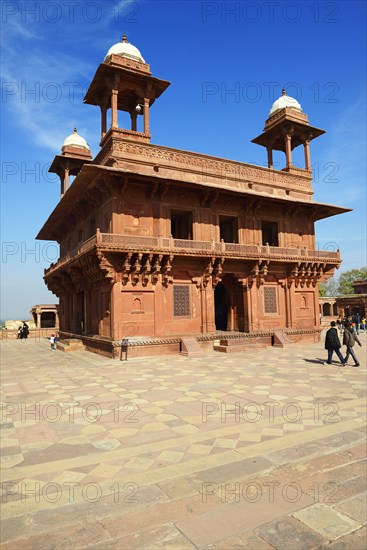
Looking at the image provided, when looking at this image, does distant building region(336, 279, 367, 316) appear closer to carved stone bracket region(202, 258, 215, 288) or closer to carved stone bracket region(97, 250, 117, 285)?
carved stone bracket region(202, 258, 215, 288)

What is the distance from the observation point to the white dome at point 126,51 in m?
17.3

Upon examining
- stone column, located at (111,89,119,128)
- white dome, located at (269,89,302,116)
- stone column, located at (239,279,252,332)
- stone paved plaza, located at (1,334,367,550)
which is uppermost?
white dome, located at (269,89,302,116)

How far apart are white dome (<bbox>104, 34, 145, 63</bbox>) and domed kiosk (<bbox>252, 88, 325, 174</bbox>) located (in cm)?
841

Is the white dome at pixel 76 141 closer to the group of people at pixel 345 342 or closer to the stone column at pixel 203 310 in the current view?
the stone column at pixel 203 310

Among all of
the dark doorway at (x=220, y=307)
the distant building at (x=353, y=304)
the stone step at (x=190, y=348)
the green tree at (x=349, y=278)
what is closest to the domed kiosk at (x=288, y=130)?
the dark doorway at (x=220, y=307)

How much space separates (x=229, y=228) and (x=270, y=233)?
2730 mm

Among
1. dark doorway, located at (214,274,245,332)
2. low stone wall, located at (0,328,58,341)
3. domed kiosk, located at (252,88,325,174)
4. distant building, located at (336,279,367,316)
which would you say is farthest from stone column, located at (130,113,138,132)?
distant building, located at (336,279,367,316)

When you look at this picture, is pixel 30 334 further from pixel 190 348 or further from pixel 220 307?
pixel 190 348

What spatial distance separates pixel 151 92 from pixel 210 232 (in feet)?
23.3

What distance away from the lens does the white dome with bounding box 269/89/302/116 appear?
21.9 m

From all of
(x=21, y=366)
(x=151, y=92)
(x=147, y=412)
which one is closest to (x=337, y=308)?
(x=151, y=92)

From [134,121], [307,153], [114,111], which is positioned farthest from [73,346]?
[307,153]

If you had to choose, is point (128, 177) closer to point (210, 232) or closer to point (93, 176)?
point (93, 176)

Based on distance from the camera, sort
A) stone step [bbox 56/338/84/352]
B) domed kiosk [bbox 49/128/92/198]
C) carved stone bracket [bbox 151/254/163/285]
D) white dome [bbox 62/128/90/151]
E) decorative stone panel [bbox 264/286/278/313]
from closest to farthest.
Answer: carved stone bracket [bbox 151/254/163/285] → stone step [bbox 56/338/84/352] → decorative stone panel [bbox 264/286/278/313] → domed kiosk [bbox 49/128/92/198] → white dome [bbox 62/128/90/151]
